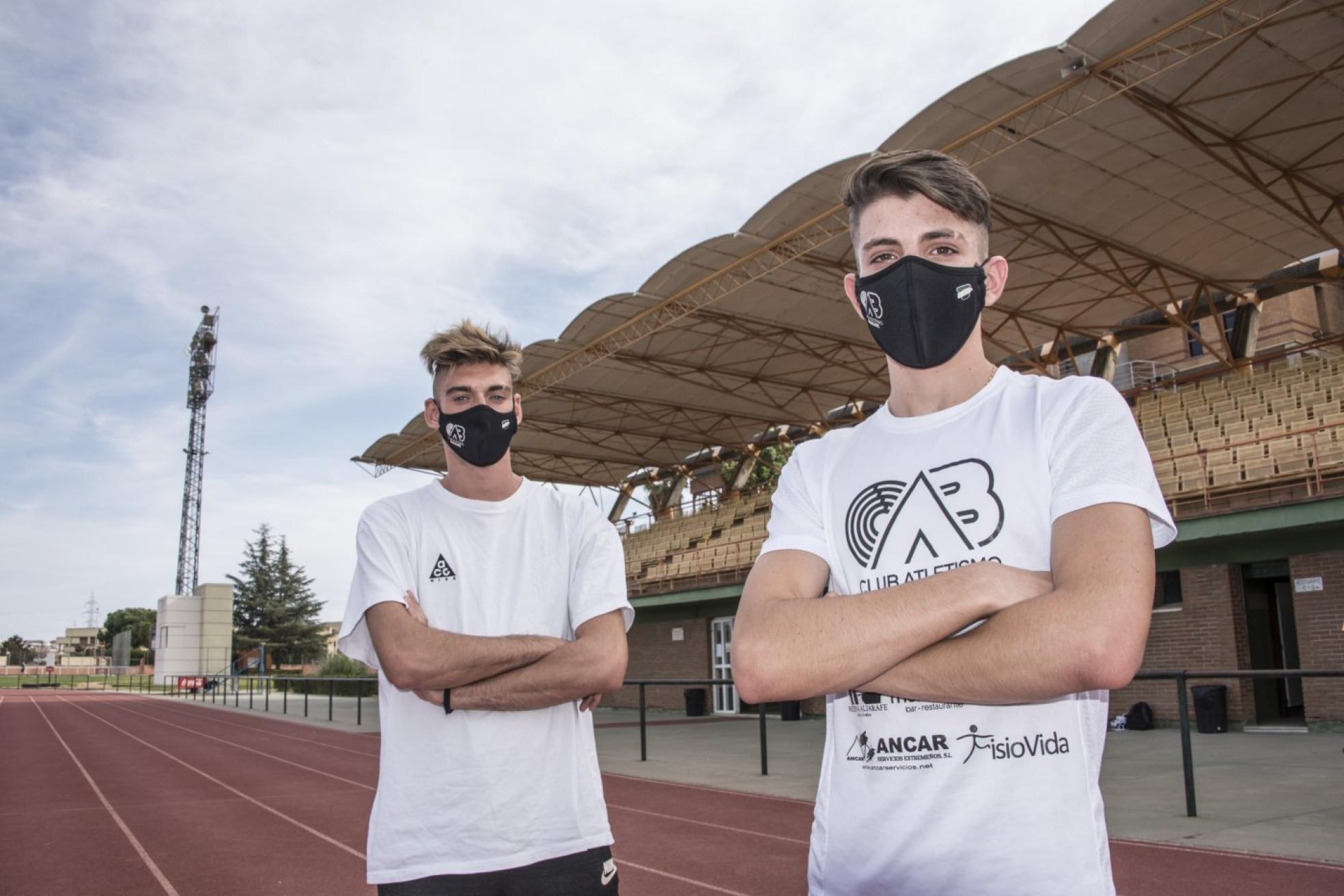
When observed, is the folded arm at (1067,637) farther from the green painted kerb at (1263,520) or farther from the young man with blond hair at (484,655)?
the green painted kerb at (1263,520)

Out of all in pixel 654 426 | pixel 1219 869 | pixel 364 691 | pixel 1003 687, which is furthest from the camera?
pixel 364 691

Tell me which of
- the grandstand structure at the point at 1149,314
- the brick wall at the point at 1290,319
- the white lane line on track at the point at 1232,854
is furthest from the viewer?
the brick wall at the point at 1290,319

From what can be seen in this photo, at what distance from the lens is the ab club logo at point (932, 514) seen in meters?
1.78

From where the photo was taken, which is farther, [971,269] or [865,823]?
[971,269]

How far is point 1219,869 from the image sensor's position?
21.3 feet

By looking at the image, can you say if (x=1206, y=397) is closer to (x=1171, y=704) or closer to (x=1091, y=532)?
(x=1171, y=704)

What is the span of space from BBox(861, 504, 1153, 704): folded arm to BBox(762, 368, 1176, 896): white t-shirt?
63 mm

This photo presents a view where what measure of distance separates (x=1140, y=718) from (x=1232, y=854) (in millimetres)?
10510

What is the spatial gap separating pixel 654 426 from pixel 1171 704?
60.2 ft

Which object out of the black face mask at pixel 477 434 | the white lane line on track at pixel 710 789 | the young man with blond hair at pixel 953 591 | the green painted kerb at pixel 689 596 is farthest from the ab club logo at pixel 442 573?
the green painted kerb at pixel 689 596

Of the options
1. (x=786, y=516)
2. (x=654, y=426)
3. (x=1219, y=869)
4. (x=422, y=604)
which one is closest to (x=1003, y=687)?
(x=786, y=516)

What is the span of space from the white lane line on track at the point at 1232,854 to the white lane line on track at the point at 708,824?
8.00 feet

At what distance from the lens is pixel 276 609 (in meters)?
77.6

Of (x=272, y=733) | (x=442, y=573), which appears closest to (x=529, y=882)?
(x=442, y=573)
